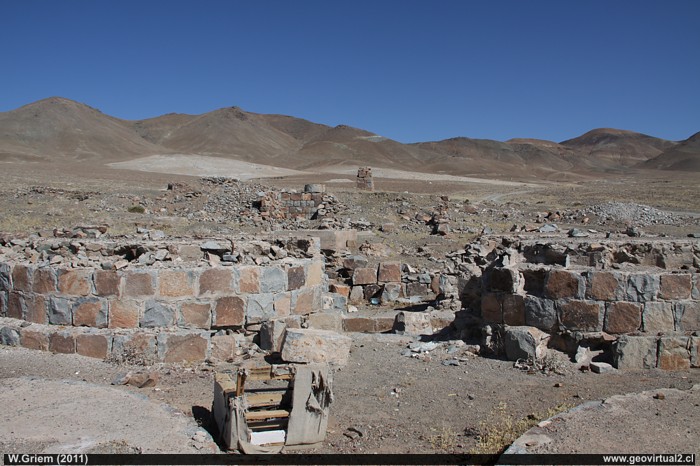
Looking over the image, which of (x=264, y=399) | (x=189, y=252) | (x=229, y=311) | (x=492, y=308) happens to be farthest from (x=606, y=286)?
(x=189, y=252)

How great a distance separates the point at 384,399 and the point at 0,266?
5.81 meters

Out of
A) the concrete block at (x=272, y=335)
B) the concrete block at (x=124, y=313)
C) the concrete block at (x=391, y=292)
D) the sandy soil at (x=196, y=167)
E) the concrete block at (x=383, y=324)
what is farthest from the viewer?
the sandy soil at (x=196, y=167)

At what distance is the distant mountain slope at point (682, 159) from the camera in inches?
4590

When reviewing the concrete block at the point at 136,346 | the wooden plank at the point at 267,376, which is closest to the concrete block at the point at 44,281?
the concrete block at the point at 136,346

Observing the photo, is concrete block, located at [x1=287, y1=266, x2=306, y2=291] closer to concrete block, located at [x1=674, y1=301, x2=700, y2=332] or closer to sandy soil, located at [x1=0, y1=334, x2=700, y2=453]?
sandy soil, located at [x1=0, y1=334, x2=700, y2=453]

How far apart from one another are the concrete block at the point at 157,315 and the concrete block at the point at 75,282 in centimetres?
83

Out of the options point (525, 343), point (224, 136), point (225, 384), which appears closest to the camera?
point (225, 384)

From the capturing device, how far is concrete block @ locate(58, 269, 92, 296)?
8141 mm

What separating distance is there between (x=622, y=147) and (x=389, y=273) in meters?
184

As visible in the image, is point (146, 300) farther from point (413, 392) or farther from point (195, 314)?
point (413, 392)

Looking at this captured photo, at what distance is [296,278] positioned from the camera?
8.99 m

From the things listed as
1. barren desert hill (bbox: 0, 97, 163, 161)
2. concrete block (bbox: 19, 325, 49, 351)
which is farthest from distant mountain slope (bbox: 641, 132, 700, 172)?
concrete block (bbox: 19, 325, 49, 351)

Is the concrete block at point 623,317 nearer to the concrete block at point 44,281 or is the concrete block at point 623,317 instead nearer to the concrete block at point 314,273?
the concrete block at point 314,273

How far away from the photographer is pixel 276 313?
8711 mm
